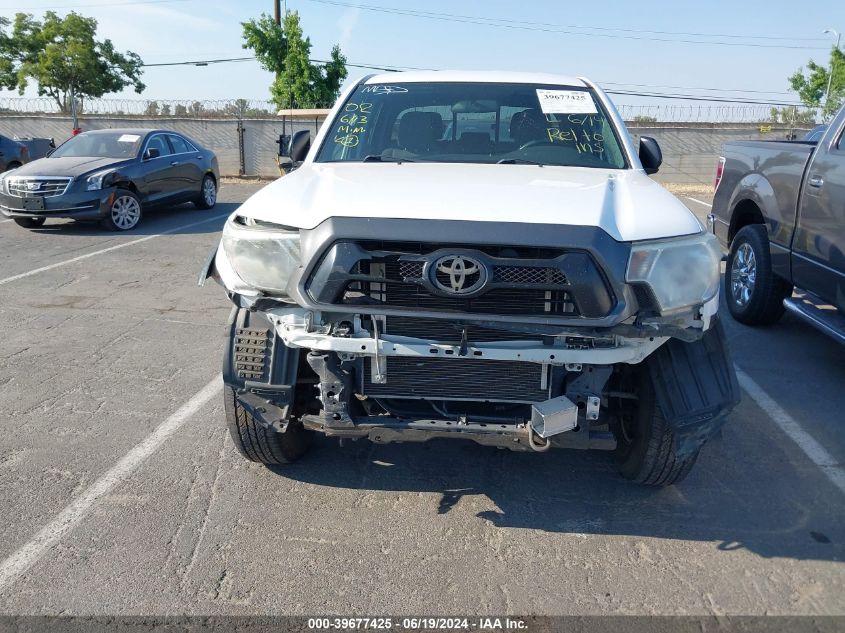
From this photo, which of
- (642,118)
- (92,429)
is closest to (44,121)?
(642,118)

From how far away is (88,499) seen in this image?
3.29 metres

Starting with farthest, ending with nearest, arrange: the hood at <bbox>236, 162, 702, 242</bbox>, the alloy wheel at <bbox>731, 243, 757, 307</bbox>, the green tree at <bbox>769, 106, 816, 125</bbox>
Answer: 1. the green tree at <bbox>769, 106, 816, 125</bbox>
2. the alloy wheel at <bbox>731, 243, 757, 307</bbox>
3. the hood at <bbox>236, 162, 702, 242</bbox>

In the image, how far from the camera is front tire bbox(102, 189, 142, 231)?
35.7ft

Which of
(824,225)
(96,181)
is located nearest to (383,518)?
(824,225)

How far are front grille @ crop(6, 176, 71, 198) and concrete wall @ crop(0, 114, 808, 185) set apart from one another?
472 inches

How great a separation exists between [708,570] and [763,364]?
3.00 m

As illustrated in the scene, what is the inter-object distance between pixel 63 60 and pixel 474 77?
146 ft

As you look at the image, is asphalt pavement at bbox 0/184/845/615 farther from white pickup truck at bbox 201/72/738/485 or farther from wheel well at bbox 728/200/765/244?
wheel well at bbox 728/200/765/244

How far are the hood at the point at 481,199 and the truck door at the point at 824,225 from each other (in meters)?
1.92

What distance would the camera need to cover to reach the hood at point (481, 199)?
2.72 meters

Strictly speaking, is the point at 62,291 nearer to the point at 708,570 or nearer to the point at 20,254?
the point at 20,254

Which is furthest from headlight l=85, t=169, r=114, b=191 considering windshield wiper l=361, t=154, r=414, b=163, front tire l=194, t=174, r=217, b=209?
windshield wiper l=361, t=154, r=414, b=163

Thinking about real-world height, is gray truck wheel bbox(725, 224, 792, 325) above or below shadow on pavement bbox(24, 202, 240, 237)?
above

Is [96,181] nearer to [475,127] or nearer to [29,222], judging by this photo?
[29,222]
